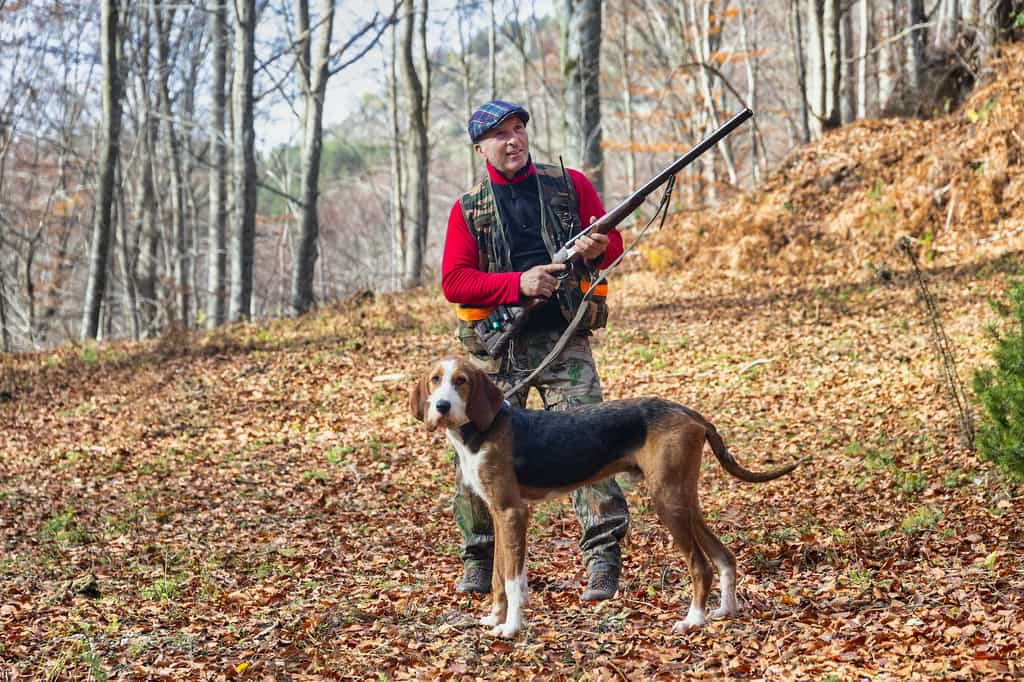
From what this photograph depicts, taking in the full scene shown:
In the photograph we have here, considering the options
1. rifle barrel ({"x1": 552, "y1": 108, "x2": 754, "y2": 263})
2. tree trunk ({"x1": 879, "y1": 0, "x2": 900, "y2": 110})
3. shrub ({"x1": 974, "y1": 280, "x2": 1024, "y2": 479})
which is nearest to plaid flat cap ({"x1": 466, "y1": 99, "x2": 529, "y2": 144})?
rifle barrel ({"x1": 552, "y1": 108, "x2": 754, "y2": 263})

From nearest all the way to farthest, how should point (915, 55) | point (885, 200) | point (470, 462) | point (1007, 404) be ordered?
point (470, 462)
point (1007, 404)
point (885, 200)
point (915, 55)

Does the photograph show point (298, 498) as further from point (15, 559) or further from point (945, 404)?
point (945, 404)

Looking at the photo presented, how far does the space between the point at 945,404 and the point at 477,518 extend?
212 inches

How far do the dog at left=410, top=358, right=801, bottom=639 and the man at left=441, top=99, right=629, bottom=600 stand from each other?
0.65m

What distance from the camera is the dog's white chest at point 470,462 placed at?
5.03m

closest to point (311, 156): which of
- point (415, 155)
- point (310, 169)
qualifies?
→ point (310, 169)

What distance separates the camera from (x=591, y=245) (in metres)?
5.38

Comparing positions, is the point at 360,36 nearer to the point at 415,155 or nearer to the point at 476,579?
the point at 415,155

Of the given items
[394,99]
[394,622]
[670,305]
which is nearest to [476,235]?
[394,622]

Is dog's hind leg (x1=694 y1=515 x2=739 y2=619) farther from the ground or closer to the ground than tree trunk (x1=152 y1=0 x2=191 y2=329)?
closer to the ground

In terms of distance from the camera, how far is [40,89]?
3184 centimetres

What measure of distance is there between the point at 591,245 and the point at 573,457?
1.21 meters

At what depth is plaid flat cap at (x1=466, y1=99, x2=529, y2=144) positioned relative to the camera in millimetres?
5469

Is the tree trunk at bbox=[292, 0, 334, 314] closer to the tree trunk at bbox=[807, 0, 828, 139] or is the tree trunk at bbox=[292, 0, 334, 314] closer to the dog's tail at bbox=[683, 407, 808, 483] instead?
the tree trunk at bbox=[807, 0, 828, 139]
